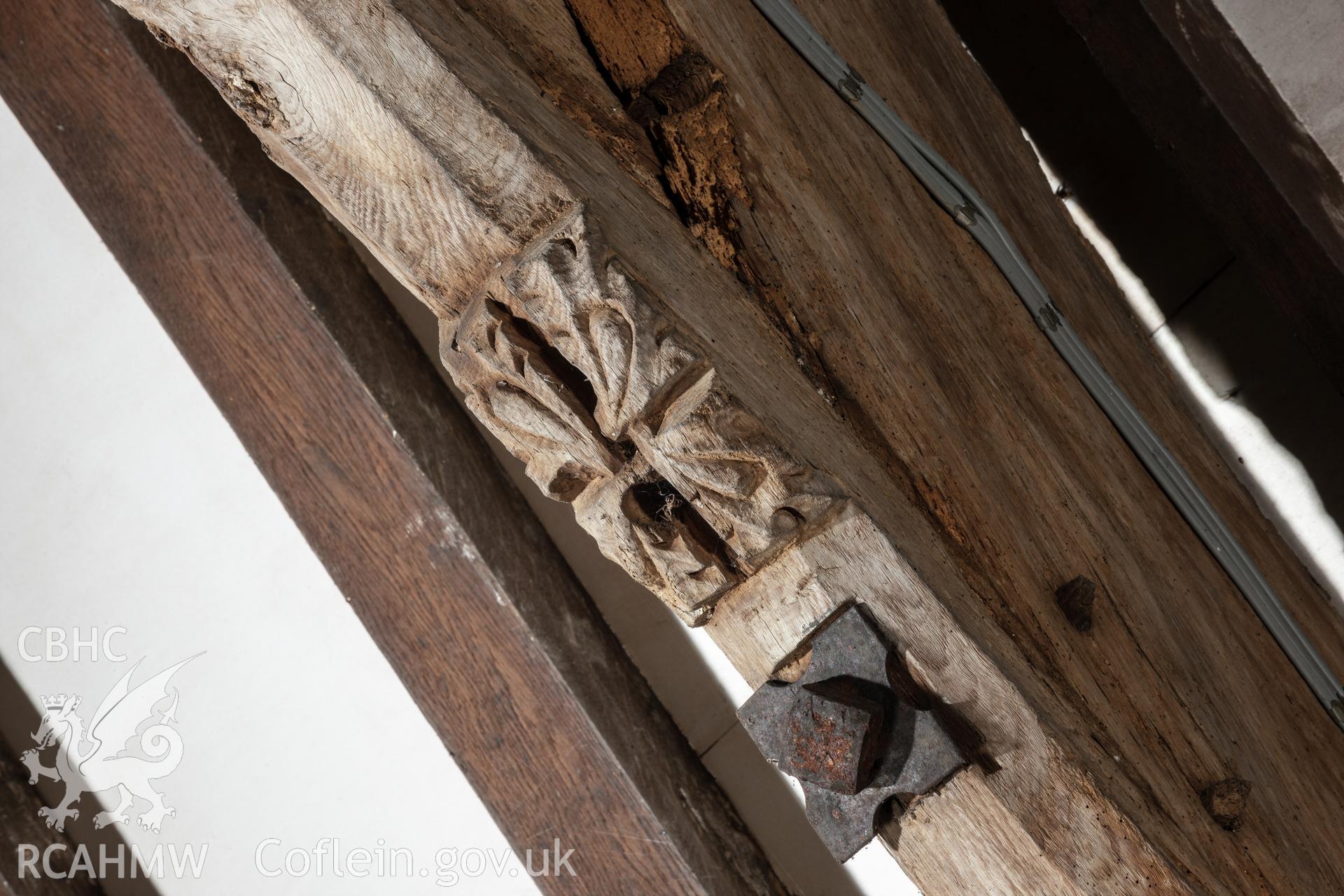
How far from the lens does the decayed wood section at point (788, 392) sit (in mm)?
679

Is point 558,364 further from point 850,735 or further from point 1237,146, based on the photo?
point 1237,146

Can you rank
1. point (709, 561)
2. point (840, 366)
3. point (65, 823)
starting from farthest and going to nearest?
point (65, 823) < point (840, 366) < point (709, 561)

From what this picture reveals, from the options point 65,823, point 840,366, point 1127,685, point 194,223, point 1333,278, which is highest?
point 194,223

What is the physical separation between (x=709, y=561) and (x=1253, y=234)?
1.00m

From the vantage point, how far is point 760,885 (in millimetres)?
1543

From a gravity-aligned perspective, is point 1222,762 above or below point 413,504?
below

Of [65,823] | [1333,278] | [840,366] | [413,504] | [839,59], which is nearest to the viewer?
[840,366]

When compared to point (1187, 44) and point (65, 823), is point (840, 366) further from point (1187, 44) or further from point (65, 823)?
point (65, 823)

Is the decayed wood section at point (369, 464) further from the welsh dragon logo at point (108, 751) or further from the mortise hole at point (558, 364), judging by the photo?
the mortise hole at point (558, 364)

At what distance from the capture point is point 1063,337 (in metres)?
1.08

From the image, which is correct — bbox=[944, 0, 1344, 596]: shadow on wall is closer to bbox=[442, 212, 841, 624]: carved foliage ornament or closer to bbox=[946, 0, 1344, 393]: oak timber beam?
bbox=[946, 0, 1344, 393]: oak timber beam

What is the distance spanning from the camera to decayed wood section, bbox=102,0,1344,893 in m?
0.68

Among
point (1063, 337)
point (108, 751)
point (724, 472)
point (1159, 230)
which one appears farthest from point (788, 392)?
point (108, 751)

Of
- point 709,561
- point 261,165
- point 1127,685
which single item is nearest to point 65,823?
point 261,165
